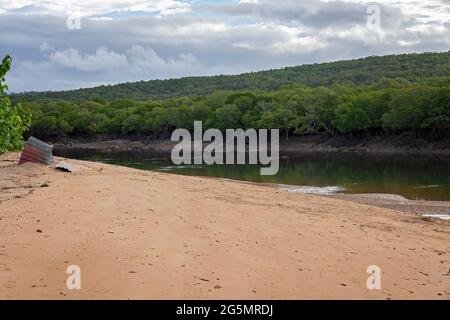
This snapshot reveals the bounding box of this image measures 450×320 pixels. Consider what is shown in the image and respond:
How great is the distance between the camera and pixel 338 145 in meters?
73.8

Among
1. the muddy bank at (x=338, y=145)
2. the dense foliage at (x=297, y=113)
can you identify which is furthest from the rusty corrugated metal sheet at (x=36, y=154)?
the dense foliage at (x=297, y=113)

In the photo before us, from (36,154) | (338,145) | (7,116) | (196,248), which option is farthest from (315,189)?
(338,145)

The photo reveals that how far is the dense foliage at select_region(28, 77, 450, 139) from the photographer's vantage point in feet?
206

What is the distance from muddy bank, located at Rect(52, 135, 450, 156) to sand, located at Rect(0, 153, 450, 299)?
161ft

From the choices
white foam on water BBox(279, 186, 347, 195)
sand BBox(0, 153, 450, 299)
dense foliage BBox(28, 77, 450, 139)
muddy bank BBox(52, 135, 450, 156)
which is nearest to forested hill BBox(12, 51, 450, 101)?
dense foliage BBox(28, 77, 450, 139)

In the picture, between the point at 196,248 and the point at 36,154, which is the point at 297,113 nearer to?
the point at 36,154

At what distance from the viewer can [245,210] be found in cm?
1503

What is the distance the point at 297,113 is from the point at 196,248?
237ft

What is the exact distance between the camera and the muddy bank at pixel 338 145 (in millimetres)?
62906

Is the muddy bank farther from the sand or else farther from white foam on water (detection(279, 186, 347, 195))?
the sand

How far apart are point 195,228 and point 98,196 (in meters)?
3.86

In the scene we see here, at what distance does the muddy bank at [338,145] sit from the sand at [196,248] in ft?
161

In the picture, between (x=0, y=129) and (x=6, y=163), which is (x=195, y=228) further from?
(x=6, y=163)
